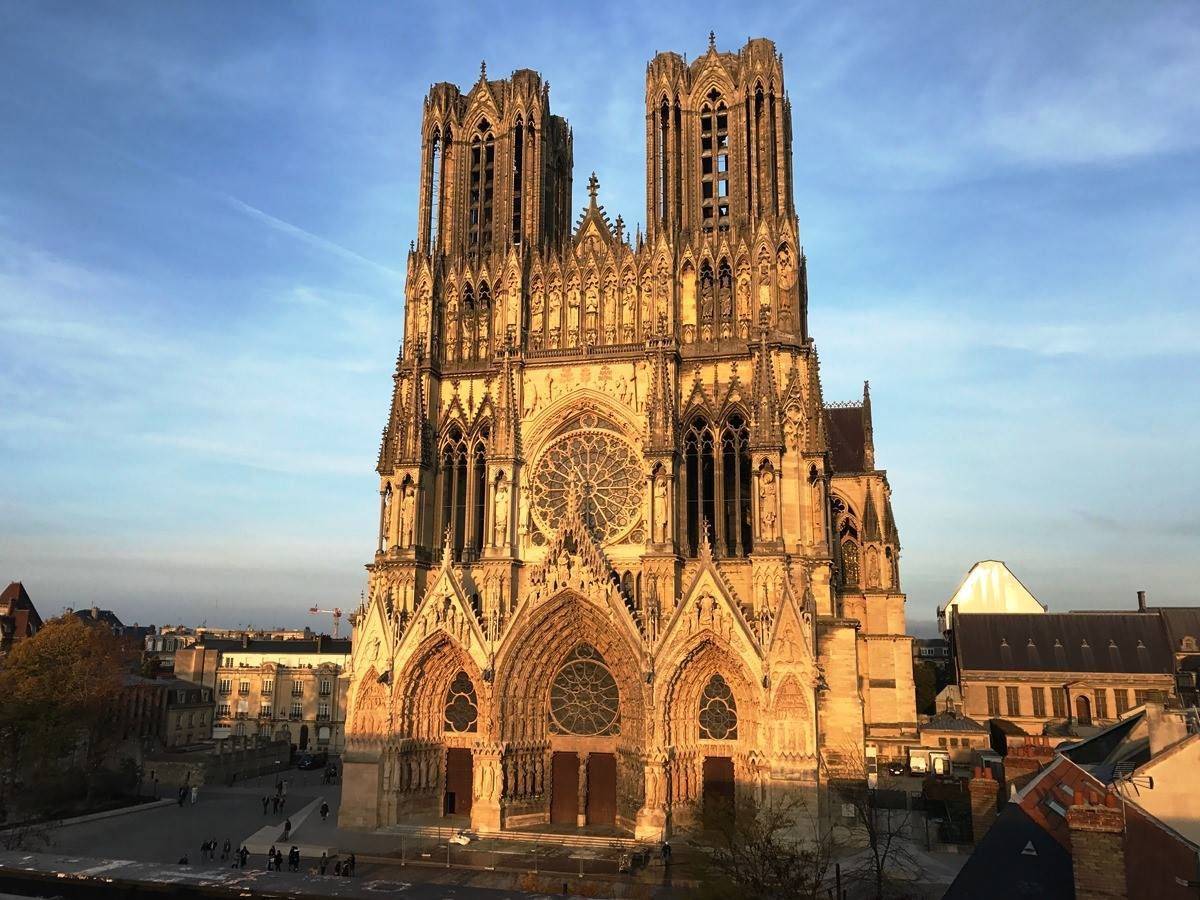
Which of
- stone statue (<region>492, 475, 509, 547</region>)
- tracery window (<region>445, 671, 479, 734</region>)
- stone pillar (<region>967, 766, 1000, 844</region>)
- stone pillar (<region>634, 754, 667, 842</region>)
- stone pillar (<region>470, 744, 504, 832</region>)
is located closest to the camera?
stone pillar (<region>967, 766, 1000, 844</region>)

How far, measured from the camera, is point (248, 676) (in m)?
77.1

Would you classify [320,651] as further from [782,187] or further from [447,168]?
[782,187]

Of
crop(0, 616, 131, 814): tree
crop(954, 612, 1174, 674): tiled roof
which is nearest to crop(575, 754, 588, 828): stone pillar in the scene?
crop(0, 616, 131, 814): tree

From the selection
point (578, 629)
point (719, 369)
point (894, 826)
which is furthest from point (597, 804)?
point (719, 369)

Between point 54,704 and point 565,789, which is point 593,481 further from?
point 54,704

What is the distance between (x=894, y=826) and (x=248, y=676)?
190 feet

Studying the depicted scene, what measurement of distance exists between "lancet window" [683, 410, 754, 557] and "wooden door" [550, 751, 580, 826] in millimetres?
9095

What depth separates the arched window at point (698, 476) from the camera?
3631 cm

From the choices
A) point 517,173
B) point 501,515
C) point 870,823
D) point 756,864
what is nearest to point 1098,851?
point 756,864

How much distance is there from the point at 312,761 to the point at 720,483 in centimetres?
4357

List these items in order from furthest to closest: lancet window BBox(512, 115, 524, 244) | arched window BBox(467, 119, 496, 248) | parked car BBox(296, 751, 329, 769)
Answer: parked car BBox(296, 751, 329, 769)
arched window BBox(467, 119, 496, 248)
lancet window BBox(512, 115, 524, 244)

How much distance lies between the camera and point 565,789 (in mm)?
35219

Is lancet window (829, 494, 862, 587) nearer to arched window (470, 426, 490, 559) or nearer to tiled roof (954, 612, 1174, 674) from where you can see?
tiled roof (954, 612, 1174, 674)

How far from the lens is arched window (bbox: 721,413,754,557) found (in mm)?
35719
